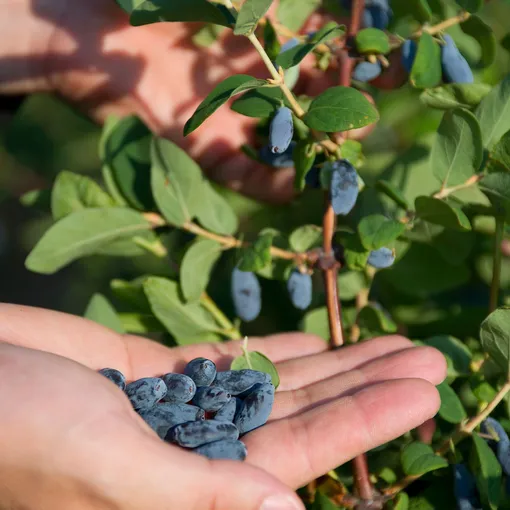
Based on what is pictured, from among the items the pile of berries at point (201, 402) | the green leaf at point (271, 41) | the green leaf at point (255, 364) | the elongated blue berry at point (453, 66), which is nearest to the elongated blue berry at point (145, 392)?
the pile of berries at point (201, 402)

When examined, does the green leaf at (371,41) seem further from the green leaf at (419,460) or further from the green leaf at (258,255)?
the green leaf at (419,460)

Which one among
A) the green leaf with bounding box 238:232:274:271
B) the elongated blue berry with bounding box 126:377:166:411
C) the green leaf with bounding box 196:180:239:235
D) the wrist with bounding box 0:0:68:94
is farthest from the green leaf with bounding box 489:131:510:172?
the wrist with bounding box 0:0:68:94

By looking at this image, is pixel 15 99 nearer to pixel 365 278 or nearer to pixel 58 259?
pixel 58 259

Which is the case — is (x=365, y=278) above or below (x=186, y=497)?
below

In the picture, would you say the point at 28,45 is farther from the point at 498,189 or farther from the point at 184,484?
the point at 184,484

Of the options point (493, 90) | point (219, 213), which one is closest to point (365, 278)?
point (219, 213)
